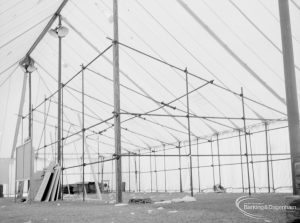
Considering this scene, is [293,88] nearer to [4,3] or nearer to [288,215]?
[288,215]

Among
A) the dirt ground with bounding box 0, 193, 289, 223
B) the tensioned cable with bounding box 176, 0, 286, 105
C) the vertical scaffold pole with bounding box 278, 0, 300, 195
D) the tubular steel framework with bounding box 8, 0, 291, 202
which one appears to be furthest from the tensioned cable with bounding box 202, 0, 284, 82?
the vertical scaffold pole with bounding box 278, 0, 300, 195

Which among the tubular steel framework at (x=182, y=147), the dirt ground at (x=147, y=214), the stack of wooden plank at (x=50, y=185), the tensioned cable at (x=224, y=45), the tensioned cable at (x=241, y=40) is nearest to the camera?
the dirt ground at (x=147, y=214)

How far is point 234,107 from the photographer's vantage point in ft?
36.0

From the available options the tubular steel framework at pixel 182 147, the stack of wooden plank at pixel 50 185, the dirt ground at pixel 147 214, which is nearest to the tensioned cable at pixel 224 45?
the tubular steel framework at pixel 182 147

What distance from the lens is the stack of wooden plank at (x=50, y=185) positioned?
930cm

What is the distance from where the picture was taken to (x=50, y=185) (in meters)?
9.52

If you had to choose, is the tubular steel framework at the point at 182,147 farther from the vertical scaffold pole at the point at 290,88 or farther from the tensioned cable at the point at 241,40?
the vertical scaffold pole at the point at 290,88

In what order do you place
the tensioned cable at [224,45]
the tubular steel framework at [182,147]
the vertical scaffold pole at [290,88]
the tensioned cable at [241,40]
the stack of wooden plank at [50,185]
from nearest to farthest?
the vertical scaffold pole at [290,88]
the tensioned cable at [241,40]
the tensioned cable at [224,45]
the tubular steel framework at [182,147]
the stack of wooden plank at [50,185]

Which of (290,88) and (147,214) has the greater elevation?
(290,88)

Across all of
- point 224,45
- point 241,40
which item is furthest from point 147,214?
point 224,45

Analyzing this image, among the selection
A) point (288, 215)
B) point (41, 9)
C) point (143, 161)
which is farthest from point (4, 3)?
point (143, 161)

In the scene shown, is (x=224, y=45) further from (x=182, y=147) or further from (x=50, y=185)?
(x=182, y=147)

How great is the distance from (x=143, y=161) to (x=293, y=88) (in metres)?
16.5

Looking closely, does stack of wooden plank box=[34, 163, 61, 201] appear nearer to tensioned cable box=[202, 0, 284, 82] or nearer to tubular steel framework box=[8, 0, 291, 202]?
tubular steel framework box=[8, 0, 291, 202]
